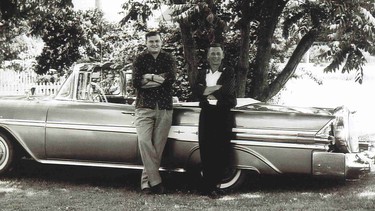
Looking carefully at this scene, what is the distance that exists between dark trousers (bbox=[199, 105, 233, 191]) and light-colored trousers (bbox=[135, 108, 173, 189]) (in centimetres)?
41

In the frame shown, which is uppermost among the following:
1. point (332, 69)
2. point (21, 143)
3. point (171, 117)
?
point (332, 69)

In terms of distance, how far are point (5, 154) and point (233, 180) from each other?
2780 mm

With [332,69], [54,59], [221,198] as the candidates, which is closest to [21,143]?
[221,198]

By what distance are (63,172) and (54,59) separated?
9.91 meters

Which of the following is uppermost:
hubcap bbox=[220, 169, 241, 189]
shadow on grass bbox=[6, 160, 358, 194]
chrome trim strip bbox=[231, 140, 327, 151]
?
chrome trim strip bbox=[231, 140, 327, 151]

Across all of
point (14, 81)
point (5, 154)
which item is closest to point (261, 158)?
point (5, 154)

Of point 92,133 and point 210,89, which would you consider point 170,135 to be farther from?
point 92,133

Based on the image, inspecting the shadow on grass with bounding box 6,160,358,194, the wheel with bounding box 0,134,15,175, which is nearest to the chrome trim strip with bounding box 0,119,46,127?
the wheel with bounding box 0,134,15,175

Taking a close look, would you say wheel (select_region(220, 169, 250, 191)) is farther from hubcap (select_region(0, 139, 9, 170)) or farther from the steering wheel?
hubcap (select_region(0, 139, 9, 170))

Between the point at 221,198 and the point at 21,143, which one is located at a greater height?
the point at 21,143

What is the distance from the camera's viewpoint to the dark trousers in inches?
211

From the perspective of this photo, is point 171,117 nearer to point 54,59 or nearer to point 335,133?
point 335,133

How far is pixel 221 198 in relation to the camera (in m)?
5.37

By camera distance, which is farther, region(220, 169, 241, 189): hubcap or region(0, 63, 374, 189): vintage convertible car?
region(220, 169, 241, 189): hubcap
